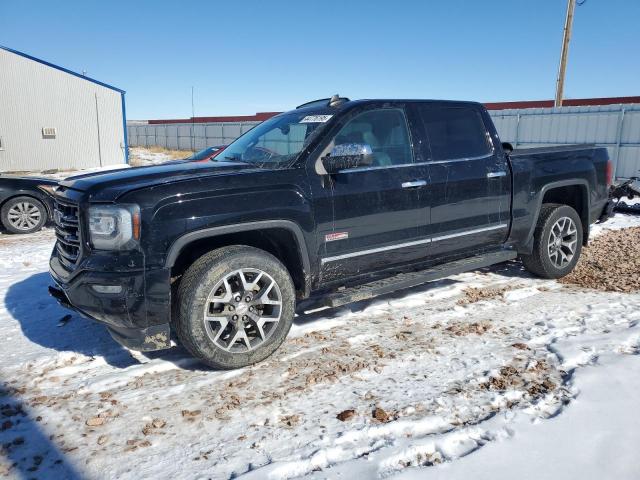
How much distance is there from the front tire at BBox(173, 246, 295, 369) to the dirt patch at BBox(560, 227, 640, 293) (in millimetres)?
3701

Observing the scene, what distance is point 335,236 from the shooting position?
3896 millimetres

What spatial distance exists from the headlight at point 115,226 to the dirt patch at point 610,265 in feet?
15.4

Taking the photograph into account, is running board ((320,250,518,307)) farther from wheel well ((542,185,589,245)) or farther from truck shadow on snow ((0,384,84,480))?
truck shadow on snow ((0,384,84,480))

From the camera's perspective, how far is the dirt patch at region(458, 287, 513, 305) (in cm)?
510

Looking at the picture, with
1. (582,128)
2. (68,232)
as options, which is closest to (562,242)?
(68,232)

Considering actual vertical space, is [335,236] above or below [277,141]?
below

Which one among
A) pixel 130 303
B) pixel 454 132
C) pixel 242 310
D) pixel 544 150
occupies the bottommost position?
pixel 242 310

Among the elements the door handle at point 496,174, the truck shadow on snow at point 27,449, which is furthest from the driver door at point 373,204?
the truck shadow on snow at point 27,449

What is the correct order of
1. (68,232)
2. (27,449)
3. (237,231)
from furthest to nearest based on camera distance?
1. (68,232)
2. (237,231)
3. (27,449)

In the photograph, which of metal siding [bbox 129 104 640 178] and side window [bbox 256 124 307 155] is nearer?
side window [bbox 256 124 307 155]

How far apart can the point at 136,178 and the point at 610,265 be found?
5.66m

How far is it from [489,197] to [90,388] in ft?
12.4

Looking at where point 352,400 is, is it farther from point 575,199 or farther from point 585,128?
point 585,128

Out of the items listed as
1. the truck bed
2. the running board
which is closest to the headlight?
the running board
